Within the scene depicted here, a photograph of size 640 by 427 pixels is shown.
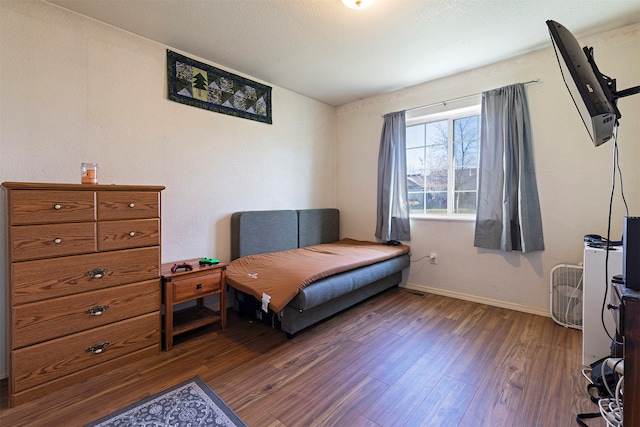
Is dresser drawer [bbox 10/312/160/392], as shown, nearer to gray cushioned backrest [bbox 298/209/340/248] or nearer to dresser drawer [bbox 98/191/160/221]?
dresser drawer [bbox 98/191/160/221]

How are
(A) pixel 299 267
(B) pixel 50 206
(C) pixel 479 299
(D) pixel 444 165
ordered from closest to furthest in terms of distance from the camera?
(B) pixel 50 206 → (A) pixel 299 267 → (C) pixel 479 299 → (D) pixel 444 165

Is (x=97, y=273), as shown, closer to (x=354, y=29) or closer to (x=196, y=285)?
(x=196, y=285)

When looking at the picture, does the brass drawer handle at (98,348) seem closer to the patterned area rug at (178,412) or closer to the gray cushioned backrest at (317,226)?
the patterned area rug at (178,412)

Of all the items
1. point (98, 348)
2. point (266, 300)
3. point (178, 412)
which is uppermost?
point (266, 300)

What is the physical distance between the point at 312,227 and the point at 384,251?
1027 millimetres

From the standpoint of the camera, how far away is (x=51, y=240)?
1.61 meters

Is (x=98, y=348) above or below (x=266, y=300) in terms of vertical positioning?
below

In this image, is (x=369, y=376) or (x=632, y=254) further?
(x=369, y=376)

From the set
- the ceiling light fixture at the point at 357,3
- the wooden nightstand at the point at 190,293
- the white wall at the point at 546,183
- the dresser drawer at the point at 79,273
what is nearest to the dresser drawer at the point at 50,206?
the dresser drawer at the point at 79,273

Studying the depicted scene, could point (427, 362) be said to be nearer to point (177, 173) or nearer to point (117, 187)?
point (117, 187)

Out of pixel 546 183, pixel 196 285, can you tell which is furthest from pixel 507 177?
pixel 196 285

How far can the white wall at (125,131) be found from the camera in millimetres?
1844

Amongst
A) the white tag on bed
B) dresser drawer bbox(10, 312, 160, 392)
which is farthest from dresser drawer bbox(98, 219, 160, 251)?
the white tag on bed

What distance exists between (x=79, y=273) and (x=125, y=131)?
3.89 feet
